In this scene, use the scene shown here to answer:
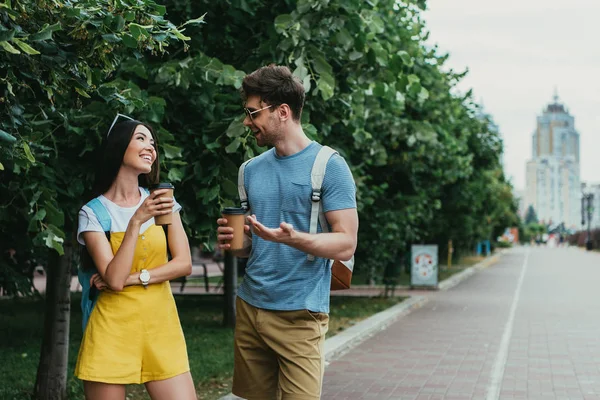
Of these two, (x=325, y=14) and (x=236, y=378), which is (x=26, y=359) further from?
(x=236, y=378)

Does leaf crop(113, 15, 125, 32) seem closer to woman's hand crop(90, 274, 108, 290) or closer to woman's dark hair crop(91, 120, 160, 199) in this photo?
woman's dark hair crop(91, 120, 160, 199)

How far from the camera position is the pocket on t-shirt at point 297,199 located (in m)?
3.59

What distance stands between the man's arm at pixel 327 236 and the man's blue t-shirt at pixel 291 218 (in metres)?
0.05

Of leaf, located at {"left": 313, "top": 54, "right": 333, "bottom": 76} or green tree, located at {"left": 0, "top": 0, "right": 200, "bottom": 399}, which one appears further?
leaf, located at {"left": 313, "top": 54, "right": 333, "bottom": 76}

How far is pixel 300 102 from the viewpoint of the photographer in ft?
12.0

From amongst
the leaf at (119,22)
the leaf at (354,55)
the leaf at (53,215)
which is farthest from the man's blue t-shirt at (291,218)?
the leaf at (354,55)

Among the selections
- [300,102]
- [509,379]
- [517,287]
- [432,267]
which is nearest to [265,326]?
[300,102]

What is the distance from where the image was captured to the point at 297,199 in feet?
11.8

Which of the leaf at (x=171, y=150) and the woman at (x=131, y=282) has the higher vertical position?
the leaf at (x=171, y=150)

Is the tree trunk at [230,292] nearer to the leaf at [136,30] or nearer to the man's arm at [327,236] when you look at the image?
the leaf at [136,30]

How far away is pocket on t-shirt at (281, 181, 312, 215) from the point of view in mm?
3588

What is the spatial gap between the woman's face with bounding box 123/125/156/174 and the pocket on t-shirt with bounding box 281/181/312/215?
0.65 meters

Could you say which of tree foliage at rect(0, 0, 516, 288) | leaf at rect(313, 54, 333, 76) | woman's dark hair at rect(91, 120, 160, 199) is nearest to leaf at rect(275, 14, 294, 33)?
tree foliage at rect(0, 0, 516, 288)

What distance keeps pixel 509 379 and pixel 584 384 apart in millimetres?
727
